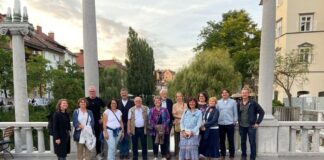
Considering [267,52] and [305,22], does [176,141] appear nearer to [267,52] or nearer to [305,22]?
[267,52]

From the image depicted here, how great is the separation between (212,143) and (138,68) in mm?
29695

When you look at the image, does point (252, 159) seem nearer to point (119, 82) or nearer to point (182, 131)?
point (182, 131)

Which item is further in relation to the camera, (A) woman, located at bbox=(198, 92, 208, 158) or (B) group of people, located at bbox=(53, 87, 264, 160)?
(A) woman, located at bbox=(198, 92, 208, 158)

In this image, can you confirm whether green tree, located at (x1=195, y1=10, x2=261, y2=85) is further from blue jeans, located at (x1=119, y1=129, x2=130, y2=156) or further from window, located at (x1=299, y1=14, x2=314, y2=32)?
blue jeans, located at (x1=119, y1=129, x2=130, y2=156)

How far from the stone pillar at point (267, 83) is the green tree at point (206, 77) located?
14875 mm

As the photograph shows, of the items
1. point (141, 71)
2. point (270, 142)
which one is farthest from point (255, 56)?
point (270, 142)

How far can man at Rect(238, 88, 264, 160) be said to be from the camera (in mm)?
6582

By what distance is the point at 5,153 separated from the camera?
23.5ft

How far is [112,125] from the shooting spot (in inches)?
256

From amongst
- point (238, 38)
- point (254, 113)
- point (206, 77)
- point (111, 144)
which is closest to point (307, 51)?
point (238, 38)

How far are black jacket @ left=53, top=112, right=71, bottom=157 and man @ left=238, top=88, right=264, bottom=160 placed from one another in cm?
381

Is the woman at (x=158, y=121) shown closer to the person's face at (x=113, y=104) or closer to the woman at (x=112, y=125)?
the woman at (x=112, y=125)

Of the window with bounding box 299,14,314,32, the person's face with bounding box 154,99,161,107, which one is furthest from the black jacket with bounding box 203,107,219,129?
the window with bounding box 299,14,314,32

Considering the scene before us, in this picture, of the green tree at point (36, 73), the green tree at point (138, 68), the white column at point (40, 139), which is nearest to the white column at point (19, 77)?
the white column at point (40, 139)
